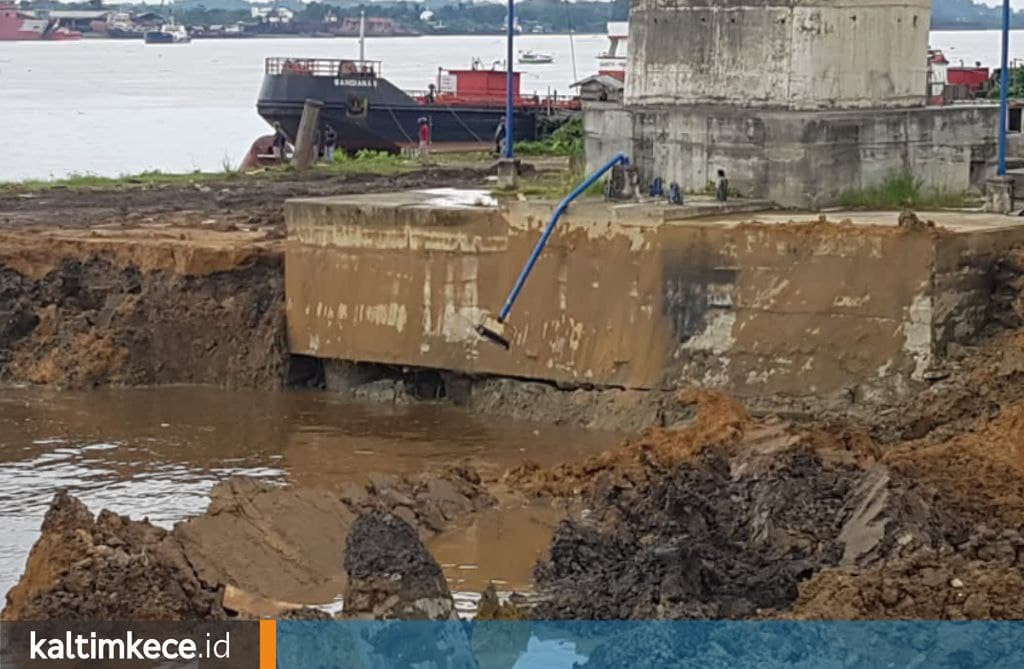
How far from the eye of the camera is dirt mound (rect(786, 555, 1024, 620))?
12.2 meters

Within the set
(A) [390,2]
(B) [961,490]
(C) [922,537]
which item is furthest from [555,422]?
(A) [390,2]

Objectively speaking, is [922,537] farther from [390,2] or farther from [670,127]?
[390,2]

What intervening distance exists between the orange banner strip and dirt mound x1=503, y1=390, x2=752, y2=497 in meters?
4.29

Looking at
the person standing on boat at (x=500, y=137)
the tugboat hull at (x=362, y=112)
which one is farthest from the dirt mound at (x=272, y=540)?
the tugboat hull at (x=362, y=112)

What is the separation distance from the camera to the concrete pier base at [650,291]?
19.0 meters

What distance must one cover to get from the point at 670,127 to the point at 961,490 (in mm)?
7671

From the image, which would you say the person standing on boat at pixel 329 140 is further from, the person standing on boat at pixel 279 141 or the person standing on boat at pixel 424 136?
the person standing on boat at pixel 424 136

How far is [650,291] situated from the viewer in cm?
2016

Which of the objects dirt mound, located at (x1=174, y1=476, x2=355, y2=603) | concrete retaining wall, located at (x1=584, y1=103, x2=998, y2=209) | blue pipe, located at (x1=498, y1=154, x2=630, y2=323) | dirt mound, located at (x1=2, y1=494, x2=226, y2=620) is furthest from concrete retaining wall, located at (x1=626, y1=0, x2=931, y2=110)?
dirt mound, located at (x1=2, y1=494, x2=226, y2=620)

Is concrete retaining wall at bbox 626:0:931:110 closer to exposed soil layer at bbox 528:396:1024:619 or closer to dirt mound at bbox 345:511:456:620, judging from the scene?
exposed soil layer at bbox 528:396:1024:619

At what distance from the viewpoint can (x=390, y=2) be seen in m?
195

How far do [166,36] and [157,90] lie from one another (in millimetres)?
71329

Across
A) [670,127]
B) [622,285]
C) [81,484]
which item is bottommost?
[81,484]

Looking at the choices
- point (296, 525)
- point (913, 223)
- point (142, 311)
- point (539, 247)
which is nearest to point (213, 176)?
point (142, 311)
